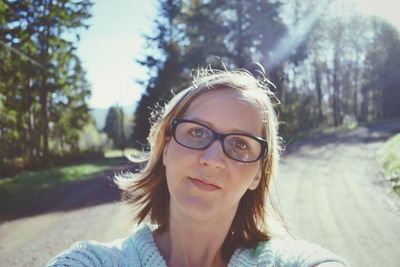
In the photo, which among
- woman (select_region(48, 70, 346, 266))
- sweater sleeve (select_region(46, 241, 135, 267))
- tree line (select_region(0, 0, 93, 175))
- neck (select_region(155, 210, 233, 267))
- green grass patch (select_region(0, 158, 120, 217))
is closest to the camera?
sweater sleeve (select_region(46, 241, 135, 267))

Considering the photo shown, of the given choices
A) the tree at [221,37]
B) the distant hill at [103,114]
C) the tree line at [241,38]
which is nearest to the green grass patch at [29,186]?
the tree line at [241,38]

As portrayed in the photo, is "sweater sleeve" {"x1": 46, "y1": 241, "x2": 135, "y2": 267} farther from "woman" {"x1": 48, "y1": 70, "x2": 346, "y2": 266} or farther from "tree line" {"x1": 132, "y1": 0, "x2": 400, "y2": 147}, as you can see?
"tree line" {"x1": 132, "y1": 0, "x2": 400, "y2": 147}

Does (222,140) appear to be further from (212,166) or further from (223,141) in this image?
(212,166)

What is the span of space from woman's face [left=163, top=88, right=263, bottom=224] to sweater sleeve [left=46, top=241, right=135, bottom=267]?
320mm

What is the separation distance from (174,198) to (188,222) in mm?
132

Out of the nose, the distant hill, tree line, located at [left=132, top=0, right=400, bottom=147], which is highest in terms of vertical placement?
tree line, located at [left=132, top=0, right=400, bottom=147]

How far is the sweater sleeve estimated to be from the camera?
1.39 metres

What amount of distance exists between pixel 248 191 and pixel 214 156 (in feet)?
1.64

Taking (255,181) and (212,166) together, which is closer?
(212,166)

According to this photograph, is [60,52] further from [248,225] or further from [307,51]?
[248,225]

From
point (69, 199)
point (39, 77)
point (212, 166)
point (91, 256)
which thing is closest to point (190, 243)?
point (212, 166)

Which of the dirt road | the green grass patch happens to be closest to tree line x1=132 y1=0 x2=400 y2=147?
the green grass patch

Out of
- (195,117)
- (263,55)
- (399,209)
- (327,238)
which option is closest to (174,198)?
(195,117)

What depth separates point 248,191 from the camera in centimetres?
214
